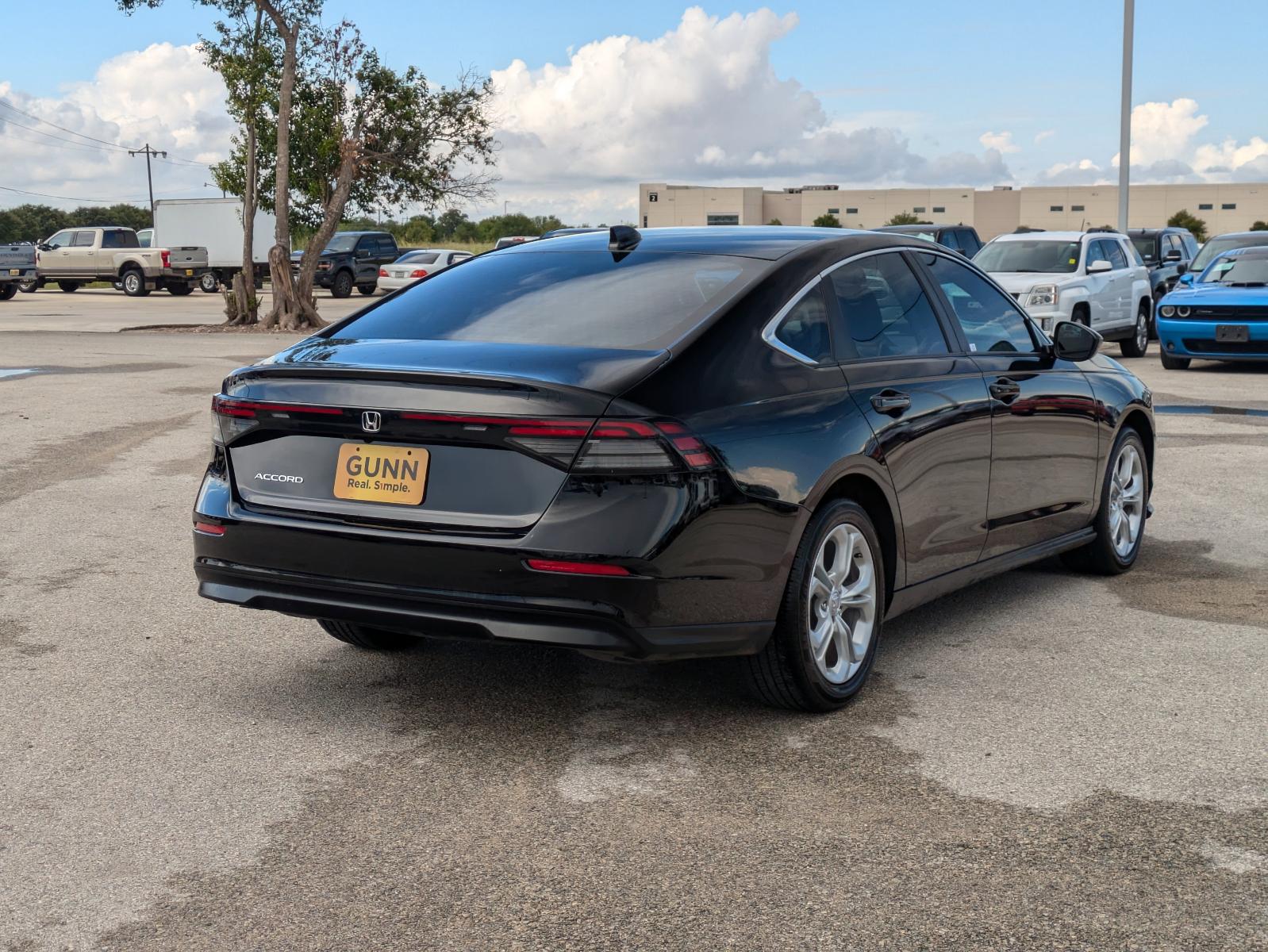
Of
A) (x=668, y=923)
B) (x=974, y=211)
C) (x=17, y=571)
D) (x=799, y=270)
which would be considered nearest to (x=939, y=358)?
(x=799, y=270)

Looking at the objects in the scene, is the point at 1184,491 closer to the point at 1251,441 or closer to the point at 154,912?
the point at 1251,441

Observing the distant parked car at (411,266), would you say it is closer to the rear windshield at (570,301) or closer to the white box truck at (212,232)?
the white box truck at (212,232)

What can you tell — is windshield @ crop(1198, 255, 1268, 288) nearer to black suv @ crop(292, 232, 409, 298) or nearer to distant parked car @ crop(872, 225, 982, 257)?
distant parked car @ crop(872, 225, 982, 257)

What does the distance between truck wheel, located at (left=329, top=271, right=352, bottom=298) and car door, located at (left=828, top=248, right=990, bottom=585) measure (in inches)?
1521

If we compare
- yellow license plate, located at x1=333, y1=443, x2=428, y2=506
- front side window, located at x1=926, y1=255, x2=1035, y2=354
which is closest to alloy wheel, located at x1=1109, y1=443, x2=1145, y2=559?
front side window, located at x1=926, y1=255, x2=1035, y2=354

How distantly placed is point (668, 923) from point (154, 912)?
1.16m

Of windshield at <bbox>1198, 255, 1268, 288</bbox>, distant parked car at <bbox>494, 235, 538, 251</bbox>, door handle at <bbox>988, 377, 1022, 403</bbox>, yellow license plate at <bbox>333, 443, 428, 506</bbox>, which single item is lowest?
yellow license plate at <bbox>333, 443, 428, 506</bbox>

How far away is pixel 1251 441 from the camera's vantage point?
39.1ft

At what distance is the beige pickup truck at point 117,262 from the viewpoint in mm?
46000

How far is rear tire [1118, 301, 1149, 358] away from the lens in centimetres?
2170

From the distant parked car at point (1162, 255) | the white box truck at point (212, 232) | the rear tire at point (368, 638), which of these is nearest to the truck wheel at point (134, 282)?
the white box truck at point (212, 232)

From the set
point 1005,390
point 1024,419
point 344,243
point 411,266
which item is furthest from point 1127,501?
point 344,243

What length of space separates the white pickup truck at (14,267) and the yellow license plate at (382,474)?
42775mm

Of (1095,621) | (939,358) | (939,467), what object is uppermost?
(939,358)
